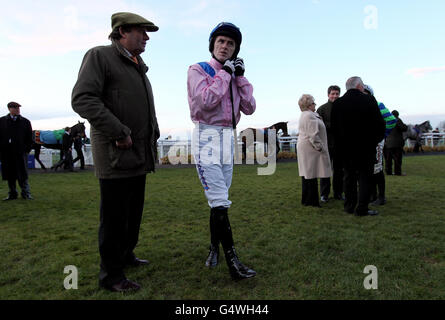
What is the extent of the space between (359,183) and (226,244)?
322cm

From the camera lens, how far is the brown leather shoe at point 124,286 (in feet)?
8.66

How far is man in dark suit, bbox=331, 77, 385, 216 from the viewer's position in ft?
16.7

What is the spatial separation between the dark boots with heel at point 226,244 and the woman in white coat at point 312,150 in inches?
133

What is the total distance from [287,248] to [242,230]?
0.93 m

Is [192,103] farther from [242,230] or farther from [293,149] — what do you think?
[293,149]

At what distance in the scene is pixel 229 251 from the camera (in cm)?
294

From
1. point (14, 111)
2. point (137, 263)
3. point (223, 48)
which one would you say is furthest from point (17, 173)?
point (223, 48)

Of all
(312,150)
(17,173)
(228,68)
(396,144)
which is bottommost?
(17,173)

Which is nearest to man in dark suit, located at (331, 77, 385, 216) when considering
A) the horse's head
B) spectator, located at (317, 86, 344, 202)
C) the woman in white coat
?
the woman in white coat

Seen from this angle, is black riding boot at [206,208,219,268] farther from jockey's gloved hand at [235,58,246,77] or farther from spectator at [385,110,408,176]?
spectator at [385,110,408,176]

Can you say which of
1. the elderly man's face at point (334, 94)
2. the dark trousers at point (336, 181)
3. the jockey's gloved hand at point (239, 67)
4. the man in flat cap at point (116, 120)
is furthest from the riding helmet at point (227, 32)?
the dark trousers at point (336, 181)

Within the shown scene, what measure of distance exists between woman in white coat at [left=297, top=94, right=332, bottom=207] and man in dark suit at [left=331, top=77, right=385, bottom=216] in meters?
0.65

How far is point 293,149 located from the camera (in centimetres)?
2356

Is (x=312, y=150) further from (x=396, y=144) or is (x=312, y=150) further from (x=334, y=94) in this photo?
(x=396, y=144)
